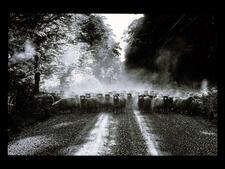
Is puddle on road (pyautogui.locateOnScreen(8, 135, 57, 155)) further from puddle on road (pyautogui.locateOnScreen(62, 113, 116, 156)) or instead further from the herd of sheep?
the herd of sheep

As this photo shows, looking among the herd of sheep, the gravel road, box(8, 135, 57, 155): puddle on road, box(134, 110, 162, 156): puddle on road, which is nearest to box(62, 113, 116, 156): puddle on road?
the gravel road

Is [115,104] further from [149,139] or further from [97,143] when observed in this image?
[97,143]

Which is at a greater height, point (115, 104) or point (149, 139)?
point (115, 104)

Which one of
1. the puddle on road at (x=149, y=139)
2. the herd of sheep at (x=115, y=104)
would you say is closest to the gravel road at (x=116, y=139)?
the puddle on road at (x=149, y=139)

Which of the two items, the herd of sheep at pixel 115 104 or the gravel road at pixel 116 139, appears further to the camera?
the herd of sheep at pixel 115 104

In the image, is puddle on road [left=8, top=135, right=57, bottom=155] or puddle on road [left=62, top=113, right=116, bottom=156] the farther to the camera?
puddle on road [left=8, top=135, right=57, bottom=155]

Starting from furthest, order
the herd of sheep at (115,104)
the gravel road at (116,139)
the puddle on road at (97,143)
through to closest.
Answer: the herd of sheep at (115,104) → the gravel road at (116,139) → the puddle on road at (97,143)

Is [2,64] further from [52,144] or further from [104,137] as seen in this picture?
[104,137]

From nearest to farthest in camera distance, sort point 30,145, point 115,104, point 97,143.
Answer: point 30,145 → point 97,143 → point 115,104

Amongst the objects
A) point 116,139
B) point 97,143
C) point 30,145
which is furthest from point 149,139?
point 30,145

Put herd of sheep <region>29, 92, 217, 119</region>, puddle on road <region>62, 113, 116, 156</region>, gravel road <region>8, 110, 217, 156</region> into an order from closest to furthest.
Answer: puddle on road <region>62, 113, 116, 156</region> < gravel road <region>8, 110, 217, 156</region> < herd of sheep <region>29, 92, 217, 119</region>

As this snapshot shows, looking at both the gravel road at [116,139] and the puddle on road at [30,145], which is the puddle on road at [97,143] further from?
the puddle on road at [30,145]
